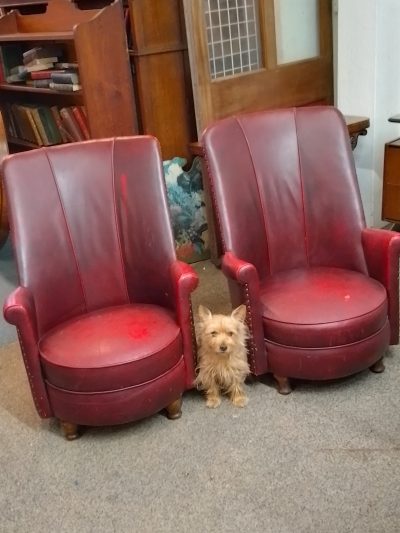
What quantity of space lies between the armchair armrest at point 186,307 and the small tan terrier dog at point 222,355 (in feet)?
0.16

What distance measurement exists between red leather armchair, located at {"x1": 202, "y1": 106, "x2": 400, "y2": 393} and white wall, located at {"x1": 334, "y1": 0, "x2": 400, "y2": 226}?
A: 1.00m

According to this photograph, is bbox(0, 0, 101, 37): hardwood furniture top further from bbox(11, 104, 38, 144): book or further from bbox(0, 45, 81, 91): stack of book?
bbox(11, 104, 38, 144): book

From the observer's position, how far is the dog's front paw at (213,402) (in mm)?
2379

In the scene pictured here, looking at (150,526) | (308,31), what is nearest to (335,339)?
(150,526)

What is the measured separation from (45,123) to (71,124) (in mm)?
456

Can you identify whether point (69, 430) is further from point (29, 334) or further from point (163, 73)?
point (163, 73)

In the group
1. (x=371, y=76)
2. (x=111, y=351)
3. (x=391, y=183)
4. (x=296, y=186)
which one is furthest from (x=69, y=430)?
(x=371, y=76)

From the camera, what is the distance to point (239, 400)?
2.38m

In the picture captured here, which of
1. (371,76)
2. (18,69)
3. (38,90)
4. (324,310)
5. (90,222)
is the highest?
(18,69)

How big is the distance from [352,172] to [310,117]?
0.94 feet

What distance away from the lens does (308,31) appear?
12.3ft

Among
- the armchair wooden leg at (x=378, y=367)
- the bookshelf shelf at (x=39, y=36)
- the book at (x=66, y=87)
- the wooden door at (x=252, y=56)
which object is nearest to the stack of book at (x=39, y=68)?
the book at (x=66, y=87)

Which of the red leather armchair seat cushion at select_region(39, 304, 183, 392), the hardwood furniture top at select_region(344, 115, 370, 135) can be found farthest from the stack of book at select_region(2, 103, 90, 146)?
the red leather armchair seat cushion at select_region(39, 304, 183, 392)

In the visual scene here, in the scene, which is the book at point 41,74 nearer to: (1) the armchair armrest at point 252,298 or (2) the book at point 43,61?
(2) the book at point 43,61
